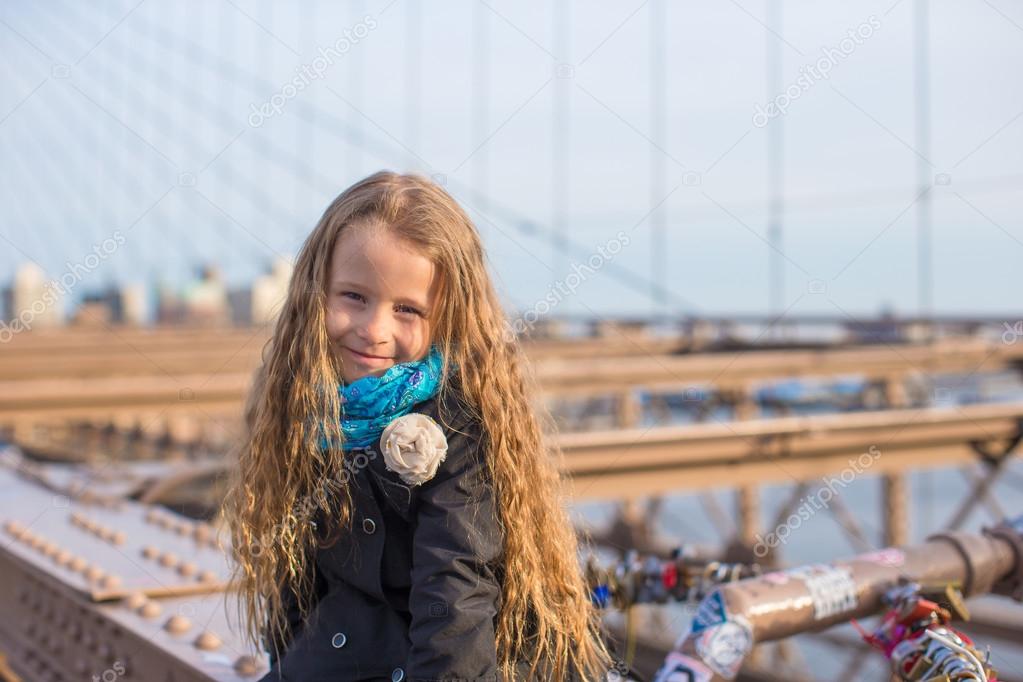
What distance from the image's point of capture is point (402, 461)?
5.61 ft

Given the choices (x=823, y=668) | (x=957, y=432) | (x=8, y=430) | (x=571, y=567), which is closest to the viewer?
(x=571, y=567)

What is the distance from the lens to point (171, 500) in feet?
15.9

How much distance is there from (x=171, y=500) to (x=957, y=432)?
405 centimetres

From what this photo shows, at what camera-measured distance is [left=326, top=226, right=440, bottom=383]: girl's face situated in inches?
71.9

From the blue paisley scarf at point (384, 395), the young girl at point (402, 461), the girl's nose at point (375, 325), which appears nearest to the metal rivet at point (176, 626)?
the young girl at point (402, 461)

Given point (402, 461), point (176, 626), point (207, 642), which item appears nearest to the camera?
point (402, 461)

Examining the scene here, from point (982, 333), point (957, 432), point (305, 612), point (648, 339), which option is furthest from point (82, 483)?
point (982, 333)

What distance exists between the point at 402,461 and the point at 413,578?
0.17m

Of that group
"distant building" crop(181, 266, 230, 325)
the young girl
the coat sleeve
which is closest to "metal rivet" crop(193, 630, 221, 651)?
the young girl

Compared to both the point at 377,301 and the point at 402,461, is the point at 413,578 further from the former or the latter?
the point at 377,301

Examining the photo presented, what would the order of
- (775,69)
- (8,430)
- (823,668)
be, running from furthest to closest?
(775,69) < (823,668) < (8,430)

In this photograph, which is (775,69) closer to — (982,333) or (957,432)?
(982,333)

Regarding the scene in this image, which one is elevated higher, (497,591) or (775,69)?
(775,69)

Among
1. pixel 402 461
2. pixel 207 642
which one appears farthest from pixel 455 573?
pixel 207 642
